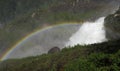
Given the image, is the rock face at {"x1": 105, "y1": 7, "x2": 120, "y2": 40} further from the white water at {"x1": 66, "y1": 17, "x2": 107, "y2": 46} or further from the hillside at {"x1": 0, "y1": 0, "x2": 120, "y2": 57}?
the hillside at {"x1": 0, "y1": 0, "x2": 120, "y2": 57}

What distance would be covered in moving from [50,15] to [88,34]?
25.2 m

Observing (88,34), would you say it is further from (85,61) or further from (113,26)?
(85,61)

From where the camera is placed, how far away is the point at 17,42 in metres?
115

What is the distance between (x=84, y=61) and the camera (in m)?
39.9

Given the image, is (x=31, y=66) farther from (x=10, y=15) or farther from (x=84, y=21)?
(x=10, y=15)

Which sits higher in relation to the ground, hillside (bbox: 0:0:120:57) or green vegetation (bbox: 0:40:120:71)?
hillside (bbox: 0:0:120:57)

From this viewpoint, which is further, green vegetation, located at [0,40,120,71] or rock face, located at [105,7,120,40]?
rock face, located at [105,7,120,40]

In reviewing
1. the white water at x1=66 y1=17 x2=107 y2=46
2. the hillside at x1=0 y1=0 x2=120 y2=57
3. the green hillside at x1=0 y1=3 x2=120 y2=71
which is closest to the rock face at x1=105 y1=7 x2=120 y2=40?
the white water at x1=66 y1=17 x2=107 y2=46

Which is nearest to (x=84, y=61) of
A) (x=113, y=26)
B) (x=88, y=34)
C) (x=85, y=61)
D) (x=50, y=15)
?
(x=85, y=61)

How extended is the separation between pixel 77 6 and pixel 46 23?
36.7 ft

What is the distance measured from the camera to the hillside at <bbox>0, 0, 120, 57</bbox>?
108625 millimetres

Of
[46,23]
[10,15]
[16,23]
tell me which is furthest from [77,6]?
[10,15]

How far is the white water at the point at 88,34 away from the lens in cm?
8850

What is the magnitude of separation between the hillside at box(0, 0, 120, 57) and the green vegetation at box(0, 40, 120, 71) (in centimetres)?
5358
